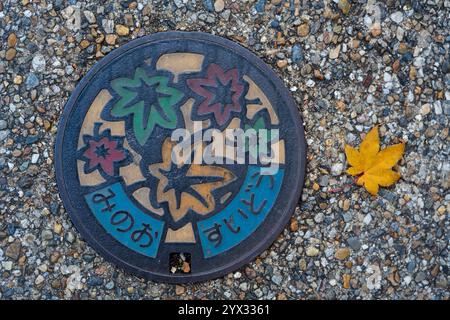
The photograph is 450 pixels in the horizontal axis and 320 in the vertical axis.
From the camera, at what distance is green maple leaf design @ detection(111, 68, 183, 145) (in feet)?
9.72

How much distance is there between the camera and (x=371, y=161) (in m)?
2.98

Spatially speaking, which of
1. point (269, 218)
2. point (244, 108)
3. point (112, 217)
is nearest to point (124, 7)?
point (244, 108)

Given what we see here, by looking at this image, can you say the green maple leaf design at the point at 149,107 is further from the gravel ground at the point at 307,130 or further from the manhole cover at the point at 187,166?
the gravel ground at the point at 307,130

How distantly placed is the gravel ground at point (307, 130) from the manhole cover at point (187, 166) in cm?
9

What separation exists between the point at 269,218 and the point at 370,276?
1.71ft

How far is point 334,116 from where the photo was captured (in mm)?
3004

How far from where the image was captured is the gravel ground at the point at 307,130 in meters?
2.95

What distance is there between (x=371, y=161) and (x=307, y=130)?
321mm

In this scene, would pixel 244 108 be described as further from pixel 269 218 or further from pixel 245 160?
pixel 269 218

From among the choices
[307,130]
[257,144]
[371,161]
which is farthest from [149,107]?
[371,161]

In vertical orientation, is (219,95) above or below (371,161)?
above

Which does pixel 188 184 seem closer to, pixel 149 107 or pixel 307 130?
pixel 149 107

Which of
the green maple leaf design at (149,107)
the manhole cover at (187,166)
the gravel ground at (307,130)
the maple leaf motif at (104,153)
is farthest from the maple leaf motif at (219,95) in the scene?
the maple leaf motif at (104,153)

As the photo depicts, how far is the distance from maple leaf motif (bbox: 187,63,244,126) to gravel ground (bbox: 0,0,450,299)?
0.21 meters
